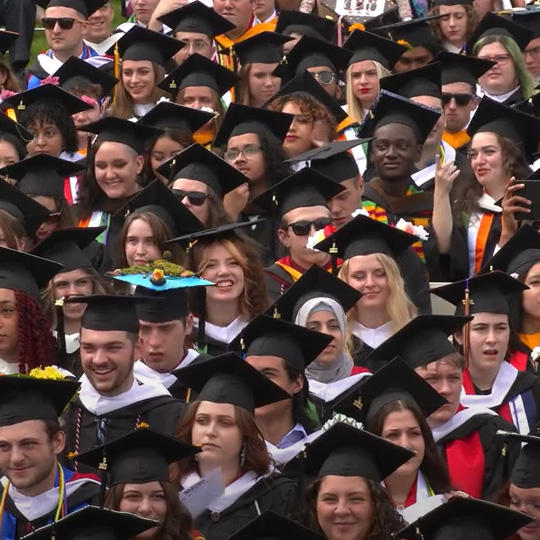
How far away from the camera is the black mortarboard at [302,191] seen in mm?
12117

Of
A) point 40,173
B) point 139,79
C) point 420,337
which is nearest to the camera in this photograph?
point 420,337

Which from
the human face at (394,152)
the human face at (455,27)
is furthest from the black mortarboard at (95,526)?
the human face at (455,27)

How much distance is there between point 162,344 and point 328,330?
2.54 ft

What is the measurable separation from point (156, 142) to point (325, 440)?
3.79 metres

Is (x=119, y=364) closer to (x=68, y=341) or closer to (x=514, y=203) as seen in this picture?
(x=68, y=341)

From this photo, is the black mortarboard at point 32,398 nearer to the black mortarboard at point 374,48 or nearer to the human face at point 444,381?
the human face at point 444,381

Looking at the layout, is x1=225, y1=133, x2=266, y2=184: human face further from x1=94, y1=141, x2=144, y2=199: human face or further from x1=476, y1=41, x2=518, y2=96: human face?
x1=476, y1=41, x2=518, y2=96: human face

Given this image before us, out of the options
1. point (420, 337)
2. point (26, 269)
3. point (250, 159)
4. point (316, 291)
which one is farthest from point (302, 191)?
point (26, 269)

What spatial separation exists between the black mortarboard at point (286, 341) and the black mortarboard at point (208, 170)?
6.23 ft

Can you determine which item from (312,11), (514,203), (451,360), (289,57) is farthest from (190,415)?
(312,11)

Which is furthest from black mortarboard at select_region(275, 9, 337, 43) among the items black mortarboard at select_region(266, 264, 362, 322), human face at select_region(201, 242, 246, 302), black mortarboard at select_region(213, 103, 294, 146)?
black mortarboard at select_region(266, 264, 362, 322)

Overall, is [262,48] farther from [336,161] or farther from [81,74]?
[336,161]

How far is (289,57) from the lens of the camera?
14484mm

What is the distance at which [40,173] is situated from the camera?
12523 mm
